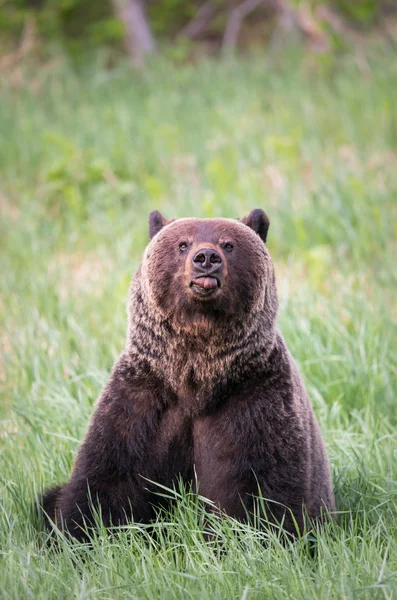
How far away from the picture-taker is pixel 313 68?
11.8 meters

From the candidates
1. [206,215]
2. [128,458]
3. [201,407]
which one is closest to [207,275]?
[201,407]

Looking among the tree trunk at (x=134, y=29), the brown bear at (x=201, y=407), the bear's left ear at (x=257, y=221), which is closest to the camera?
the brown bear at (x=201, y=407)

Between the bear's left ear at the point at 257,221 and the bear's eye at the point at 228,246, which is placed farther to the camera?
the bear's left ear at the point at 257,221

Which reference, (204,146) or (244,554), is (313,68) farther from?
(244,554)

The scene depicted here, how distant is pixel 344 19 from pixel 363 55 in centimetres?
444

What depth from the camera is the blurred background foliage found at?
13688 mm

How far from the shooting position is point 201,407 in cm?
343

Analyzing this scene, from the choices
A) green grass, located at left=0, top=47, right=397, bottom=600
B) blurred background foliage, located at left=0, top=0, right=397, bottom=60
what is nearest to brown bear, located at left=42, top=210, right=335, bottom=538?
green grass, located at left=0, top=47, right=397, bottom=600

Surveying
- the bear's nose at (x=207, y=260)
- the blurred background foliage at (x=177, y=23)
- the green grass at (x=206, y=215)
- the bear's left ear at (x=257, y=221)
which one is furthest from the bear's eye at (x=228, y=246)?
the blurred background foliage at (x=177, y=23)

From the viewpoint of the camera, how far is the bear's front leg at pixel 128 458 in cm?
337

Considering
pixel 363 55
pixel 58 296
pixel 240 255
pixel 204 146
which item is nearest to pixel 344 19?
pixel 363 55

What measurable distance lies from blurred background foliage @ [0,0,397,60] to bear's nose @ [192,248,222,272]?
9.56 meters

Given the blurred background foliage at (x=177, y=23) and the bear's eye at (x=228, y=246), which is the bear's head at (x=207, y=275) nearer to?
the bear's eye at (x=228, y=246)


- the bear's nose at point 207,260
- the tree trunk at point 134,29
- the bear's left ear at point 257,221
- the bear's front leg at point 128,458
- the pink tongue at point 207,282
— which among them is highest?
the tree trunk at point 134,29
